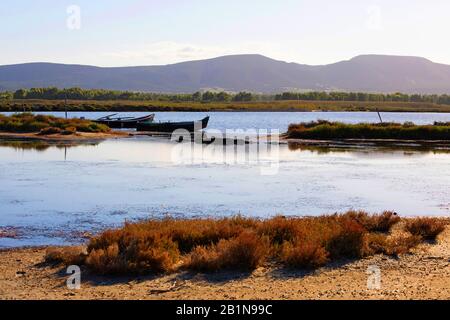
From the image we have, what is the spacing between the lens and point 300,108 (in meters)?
146

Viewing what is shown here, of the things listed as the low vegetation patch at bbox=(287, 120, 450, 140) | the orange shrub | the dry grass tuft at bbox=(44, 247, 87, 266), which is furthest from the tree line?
the orange shrub

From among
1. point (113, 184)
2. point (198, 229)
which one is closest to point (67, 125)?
point (113, 184)

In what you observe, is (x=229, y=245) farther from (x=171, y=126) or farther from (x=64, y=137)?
(x=171, y=126)

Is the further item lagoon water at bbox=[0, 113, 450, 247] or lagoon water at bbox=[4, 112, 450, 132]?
lagoon water at bbox=[4, 112, 450, 132]

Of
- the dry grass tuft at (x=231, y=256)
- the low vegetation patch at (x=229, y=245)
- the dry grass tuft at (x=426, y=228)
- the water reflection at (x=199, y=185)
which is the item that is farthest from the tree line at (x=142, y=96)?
the dry grass tuft at (x=231, y=256)

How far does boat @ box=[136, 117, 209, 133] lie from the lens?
59.9 m

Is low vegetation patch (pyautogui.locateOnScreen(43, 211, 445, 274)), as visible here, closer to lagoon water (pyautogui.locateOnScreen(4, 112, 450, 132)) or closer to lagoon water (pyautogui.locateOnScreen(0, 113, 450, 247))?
lagoon water (pyautogui.locateOnScreen(0, 113, 450, 247))

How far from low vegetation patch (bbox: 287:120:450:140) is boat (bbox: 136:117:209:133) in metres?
9.36

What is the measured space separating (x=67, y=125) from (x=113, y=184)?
35.0 m

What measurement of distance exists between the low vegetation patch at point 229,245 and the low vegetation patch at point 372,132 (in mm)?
37976

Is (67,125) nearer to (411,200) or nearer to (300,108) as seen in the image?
(411,200)

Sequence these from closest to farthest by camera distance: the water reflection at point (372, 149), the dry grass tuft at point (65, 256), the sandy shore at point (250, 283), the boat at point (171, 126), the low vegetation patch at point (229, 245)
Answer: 1. the sandy shore at point (250, 283)
2. the low vegetation patch at point (229, 245)
3. the dry grass tuft at point (65, 256)
4. the water reflection at point (372, 149)
5. the boat at point (171, 126)

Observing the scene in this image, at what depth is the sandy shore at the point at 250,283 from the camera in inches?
364

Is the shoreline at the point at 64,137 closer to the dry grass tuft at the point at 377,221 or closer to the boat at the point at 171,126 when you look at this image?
the boat at the point at 171,126
